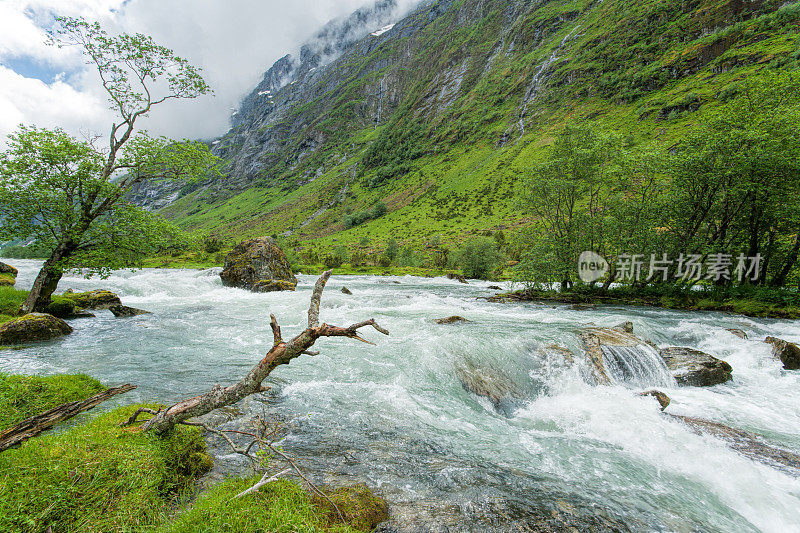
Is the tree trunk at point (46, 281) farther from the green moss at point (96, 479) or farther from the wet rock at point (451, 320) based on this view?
the wet rock at point (451, 320)

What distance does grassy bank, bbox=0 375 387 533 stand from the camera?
3910 mm

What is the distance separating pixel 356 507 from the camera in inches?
209

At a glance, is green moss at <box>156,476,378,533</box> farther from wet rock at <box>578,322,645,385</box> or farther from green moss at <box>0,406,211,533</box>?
wet rock at <box>578,322,645,385</box>

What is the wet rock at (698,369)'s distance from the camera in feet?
45.1

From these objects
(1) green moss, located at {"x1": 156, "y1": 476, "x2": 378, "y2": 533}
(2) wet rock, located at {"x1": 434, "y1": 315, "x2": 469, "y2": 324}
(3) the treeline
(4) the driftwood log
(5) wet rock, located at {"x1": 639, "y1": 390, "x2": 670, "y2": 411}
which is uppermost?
(3) the treeline

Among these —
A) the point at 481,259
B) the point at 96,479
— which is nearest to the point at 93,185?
the point at 96,479

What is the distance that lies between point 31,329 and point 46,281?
12.6 feet

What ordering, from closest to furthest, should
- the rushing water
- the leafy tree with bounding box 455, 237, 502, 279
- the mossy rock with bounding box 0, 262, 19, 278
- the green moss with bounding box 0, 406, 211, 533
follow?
the green moss with bounding box 0, 406, 211, 533, the rushing water, the mossy rock with bounding box 0, 262, 19, 278, the leafy tree with bounding box 455, 237, 502, 279

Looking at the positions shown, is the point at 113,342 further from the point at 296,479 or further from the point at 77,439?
the point at 296,479

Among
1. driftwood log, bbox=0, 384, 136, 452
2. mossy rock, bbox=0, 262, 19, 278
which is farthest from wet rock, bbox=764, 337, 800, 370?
mossy rock, bbox=0, 262, 19, 278

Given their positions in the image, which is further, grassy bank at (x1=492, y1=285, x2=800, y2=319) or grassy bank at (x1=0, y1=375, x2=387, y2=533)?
grassy bank at (x1=492, y1=285, x2=800, y2=319)

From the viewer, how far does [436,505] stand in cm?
585

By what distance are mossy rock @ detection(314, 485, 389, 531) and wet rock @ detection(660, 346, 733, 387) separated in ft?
49.3

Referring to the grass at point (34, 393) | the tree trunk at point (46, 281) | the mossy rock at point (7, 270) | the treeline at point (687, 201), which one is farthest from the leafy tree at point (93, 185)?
the treeline at point (687, 201)
